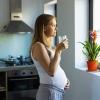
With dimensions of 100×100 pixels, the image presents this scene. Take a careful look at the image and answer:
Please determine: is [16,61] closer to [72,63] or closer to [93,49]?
[72,63]

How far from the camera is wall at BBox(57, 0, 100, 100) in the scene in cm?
266

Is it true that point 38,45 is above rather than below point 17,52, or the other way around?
above

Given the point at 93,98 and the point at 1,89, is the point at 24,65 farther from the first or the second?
the point at 93,98

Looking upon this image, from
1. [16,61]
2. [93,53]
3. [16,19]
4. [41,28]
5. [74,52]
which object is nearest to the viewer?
[41,28]


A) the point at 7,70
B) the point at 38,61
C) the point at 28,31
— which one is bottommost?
the point at 7,70

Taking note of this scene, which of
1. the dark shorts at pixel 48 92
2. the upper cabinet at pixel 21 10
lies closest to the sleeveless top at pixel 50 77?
the dark shorts at pixel 48 92

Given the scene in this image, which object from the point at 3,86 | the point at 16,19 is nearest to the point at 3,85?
the point at 3,86

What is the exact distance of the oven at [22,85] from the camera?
12.8 feet

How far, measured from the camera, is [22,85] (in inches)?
156

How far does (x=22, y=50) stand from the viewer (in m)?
4.44

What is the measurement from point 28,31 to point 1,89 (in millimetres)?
1010

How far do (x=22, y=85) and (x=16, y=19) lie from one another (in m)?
1.11

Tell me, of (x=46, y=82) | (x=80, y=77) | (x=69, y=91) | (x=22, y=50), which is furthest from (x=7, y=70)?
(x=46, y=82)

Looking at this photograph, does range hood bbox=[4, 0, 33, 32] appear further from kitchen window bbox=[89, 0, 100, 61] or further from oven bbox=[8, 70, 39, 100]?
kitchen window bbox=[89, 0, 100, 61]
